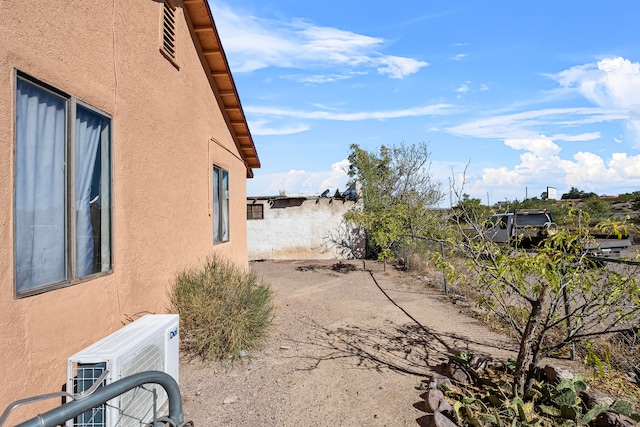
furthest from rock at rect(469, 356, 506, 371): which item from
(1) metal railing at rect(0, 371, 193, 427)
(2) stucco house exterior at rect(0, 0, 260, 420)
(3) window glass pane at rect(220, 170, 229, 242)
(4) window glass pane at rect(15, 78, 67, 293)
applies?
(3) window glass pane at rect(220, 170, 229, 242)

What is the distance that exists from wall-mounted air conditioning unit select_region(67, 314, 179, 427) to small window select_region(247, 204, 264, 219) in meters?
14.2

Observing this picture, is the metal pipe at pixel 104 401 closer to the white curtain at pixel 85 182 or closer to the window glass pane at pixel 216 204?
the white curtain at pixel 85 182

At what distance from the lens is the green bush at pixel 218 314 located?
17.2 ft

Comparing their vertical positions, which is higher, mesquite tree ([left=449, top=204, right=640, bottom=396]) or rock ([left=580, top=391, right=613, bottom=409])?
mesquite tree ([left=449, top=204, right=640, bottom=396])

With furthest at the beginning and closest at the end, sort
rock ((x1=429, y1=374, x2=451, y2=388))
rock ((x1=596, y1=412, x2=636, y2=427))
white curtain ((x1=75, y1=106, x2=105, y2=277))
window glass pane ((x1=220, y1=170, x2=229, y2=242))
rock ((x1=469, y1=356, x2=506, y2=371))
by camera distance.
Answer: window glass pane ((x1=220, y1=170, x2=229, y2=242)) → rock ((x1=469, y1=356, x2=506, y2=371)) → rock ((x1=429, y1=374, x2=451, y2=388)) → white curtain ((x1=75, y1=106, x2=105, y2=277)) → rock ((x1=596, y1=412, x2=636, y2=427))

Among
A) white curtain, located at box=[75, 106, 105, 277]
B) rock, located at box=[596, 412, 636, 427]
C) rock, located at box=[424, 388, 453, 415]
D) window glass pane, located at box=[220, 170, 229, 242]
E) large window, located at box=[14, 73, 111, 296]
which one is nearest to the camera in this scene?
large window, located at box=[14, 73, 111, 296]

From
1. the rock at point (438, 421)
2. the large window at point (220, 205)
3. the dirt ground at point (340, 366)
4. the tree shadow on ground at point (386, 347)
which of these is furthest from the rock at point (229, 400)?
the large window at point (220, 205)

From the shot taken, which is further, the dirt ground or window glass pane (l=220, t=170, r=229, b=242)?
window glass pane (l=220, t=170, r=229, b=242)

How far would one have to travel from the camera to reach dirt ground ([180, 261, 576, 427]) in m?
4.02

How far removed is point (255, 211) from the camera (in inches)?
709

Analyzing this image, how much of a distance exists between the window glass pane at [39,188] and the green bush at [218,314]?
2103mm

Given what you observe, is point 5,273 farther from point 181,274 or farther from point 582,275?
point 582,275

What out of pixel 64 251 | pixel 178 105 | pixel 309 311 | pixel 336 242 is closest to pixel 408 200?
pixel 336 242

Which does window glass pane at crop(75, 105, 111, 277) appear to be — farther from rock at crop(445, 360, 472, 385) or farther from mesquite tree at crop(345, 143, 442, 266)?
mesquite tree at crop(345, 143, 442, 266)
